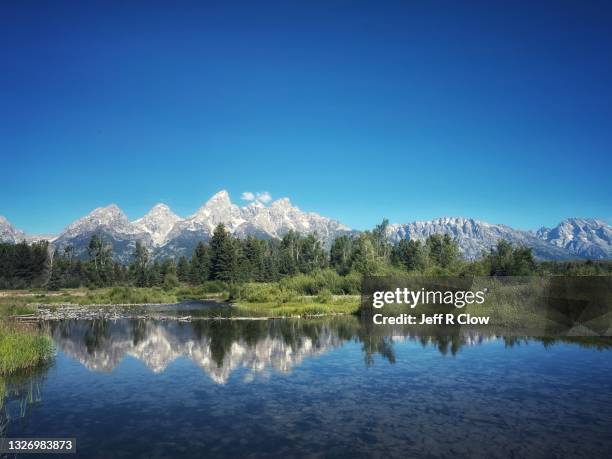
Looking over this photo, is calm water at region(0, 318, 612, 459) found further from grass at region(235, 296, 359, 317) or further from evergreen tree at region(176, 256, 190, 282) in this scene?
evergreen tree at region(176, 256, 190, 282)

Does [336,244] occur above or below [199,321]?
above

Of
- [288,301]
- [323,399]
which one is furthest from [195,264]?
[323,399]

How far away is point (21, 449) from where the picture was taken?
14.1 m

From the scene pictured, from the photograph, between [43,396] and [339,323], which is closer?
[43,396]

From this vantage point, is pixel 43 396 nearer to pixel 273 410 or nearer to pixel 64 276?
pixel 273 410

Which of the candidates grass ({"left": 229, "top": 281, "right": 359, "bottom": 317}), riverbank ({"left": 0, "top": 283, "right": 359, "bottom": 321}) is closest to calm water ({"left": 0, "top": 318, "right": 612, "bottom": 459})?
grass ({"left": 229, "top": 281, "right": 359, "bottom": 317})

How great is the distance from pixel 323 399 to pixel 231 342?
15.5m

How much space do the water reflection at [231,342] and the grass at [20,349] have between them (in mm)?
2400

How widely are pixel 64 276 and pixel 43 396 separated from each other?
108789 mm

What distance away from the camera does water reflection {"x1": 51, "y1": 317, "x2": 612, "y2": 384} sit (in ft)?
89.2

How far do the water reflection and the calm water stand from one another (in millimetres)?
226

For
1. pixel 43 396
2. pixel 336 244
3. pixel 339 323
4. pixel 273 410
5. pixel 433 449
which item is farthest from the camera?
pixel 336 244

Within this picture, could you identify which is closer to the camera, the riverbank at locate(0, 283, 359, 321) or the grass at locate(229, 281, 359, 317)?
the riverbank at locate(0, 283, 359, 321)

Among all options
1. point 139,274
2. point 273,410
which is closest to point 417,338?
point 273,410
